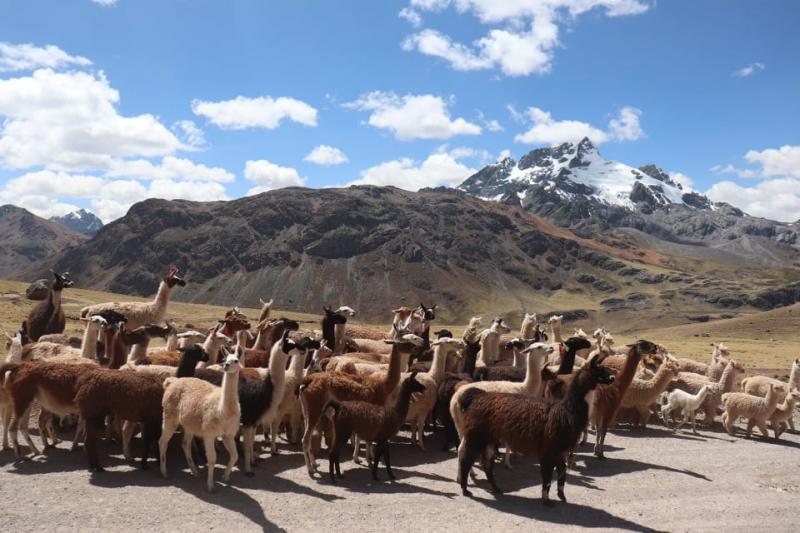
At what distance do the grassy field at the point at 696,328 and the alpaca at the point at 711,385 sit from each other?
2655 centimetres

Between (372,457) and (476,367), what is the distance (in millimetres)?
4564

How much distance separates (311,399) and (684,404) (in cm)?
955

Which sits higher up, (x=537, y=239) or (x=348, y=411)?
(x=537, y=239)

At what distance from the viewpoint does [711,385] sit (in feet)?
52.0

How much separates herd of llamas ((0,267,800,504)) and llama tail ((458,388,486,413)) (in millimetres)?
20

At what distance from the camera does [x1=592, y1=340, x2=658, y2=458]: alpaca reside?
11688 millimetres

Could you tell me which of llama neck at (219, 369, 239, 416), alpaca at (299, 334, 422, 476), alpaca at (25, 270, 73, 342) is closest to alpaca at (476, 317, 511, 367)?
alpaca at (299, 334, 422, 476)

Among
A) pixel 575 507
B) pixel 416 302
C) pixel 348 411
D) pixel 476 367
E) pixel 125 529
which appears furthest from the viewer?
pixel 416 302

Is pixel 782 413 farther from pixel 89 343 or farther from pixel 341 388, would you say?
pixel 89 343

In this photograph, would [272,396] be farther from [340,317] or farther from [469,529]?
[340,317]

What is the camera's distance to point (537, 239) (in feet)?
621

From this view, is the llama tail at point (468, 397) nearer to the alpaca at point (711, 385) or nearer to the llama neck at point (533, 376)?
the llama neck at point (533, 376)

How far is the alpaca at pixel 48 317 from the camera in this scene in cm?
1628

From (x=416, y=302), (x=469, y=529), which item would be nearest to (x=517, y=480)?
(x=469, y=529)
